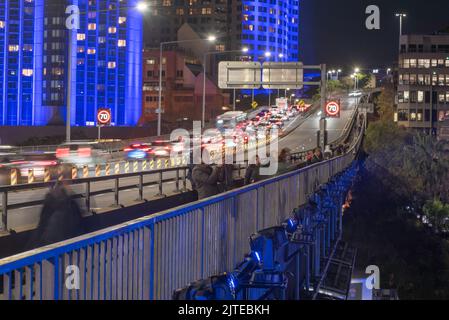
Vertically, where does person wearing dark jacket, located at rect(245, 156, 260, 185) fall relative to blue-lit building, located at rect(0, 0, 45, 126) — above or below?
below

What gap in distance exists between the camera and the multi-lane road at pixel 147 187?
17.5 m

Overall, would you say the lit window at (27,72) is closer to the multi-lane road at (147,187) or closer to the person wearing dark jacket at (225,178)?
the multi-lane road at (147,187)

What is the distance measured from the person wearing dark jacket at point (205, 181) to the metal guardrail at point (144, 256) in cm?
524

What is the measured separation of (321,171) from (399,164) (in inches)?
2261

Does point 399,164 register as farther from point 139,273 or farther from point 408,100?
point 139,273

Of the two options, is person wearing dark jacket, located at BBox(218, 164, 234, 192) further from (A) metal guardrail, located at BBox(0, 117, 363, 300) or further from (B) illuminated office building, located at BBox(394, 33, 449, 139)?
(B) illuminated office building, located at BBox(394, 33, 449, 139)

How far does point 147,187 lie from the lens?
2978 cm

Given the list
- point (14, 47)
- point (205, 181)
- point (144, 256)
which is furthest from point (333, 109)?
point (14, 47)

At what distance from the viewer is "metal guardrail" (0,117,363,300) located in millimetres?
4379

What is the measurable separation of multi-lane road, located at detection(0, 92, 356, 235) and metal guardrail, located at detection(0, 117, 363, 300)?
7.09 metres

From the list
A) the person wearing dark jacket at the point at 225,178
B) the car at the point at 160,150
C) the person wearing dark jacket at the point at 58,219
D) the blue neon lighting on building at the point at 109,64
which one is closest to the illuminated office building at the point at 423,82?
→ the blue neon lighting on building at the point at 109,64

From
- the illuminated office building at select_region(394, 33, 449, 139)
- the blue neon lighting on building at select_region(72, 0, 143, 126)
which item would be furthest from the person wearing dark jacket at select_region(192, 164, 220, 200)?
the illuminated office building at select_region(394, 33, 449, 139)

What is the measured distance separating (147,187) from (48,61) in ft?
248
